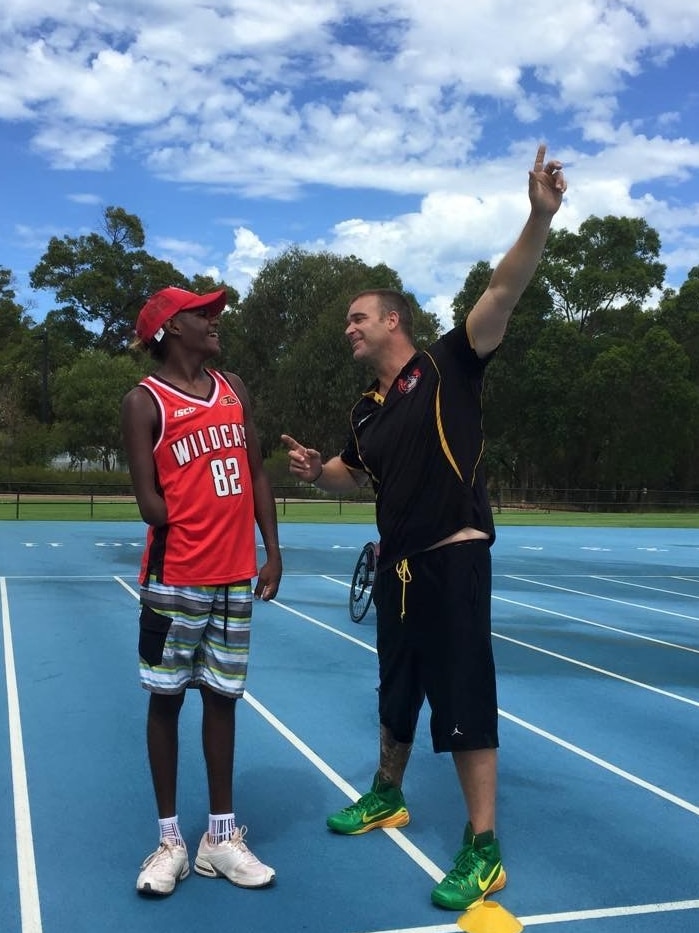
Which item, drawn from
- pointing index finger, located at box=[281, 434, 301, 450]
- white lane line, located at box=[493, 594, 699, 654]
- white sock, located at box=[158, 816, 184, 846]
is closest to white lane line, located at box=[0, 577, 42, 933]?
white sock, located at box=[158, 816, 184, 846]

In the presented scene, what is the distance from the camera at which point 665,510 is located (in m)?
39.9

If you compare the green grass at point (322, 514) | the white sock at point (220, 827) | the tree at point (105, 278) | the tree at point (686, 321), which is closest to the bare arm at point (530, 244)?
the white sock at point (220, 827)

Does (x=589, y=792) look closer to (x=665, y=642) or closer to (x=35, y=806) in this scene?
(x=35, y=806)

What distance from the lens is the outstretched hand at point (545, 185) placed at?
2.82 meters

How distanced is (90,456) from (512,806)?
4134 cm

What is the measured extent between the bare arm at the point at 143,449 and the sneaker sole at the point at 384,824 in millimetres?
1475

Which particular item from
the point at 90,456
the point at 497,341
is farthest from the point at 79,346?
the point at 497,341

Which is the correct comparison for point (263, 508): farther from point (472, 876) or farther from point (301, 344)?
point (301, 344)

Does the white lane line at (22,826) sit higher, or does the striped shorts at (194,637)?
the striped shorts at (194,637)

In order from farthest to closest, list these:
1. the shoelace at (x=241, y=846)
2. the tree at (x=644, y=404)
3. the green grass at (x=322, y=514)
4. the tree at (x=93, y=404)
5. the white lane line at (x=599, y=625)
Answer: the tree at (x=644, y=404) → the tree at (x=93, y=404) → the green grass at (x=322, y=514) → the white lane line at (x=599, y=625) → the shoelace at (x=241, y=846)

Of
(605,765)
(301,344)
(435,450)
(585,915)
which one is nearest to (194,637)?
(435,450)

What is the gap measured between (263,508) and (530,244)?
1313 mm

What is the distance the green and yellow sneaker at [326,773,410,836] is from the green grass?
21404mm

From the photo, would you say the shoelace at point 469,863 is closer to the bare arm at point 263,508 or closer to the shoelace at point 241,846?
the shoelace at point 241,846
